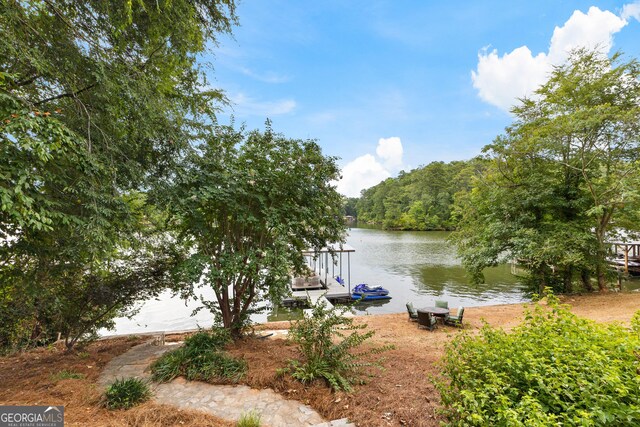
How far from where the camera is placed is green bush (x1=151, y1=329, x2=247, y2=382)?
402cm

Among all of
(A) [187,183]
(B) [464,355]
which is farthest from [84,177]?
(B) [464,355]

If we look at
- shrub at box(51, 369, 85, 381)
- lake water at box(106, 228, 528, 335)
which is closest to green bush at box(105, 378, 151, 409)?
shrub at box(51, 369, 85, 381)

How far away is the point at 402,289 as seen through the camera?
1708 cm

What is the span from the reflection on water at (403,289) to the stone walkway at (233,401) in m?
3.53

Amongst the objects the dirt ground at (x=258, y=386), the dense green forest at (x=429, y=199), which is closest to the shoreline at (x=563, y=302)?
the dirt ground at (x=258, y=386)

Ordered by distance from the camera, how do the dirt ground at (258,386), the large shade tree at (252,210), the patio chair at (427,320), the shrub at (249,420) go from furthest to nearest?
1. the patio chair at (427,320)
2. the large shade tree at (252,210)
3. the dirt ground at (258,386)
4. the shrub at (249,420)

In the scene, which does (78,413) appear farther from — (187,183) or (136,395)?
(187,183)

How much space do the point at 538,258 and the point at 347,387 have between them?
9172 millimetres

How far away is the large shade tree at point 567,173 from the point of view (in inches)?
361

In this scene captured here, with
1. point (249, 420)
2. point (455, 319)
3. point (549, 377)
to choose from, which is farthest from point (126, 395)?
point (455, 319)

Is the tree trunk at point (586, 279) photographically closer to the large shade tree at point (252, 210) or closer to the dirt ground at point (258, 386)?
the dirt ground at point (258, 386)

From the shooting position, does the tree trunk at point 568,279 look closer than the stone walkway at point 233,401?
No

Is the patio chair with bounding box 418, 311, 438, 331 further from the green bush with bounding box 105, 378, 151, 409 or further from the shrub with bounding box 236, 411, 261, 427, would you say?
the green bush with bounding box 105, 378, 151, 409

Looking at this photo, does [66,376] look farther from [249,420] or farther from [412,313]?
[412,313]
